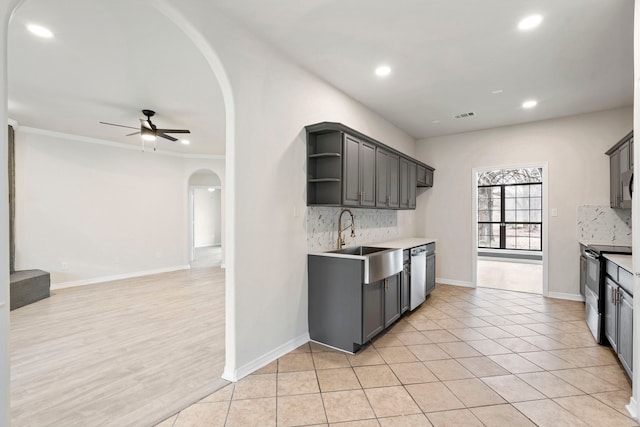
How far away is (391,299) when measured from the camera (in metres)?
3.31

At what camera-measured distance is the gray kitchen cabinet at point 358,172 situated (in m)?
3.09

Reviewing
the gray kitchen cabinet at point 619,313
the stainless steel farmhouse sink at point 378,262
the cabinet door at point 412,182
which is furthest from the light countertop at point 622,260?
the cabinet door at point 412,182

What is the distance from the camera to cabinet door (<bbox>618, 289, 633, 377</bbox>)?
223cm

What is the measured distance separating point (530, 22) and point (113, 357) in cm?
462

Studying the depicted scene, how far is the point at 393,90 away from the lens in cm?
379

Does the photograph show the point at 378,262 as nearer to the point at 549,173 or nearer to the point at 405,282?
the point at 405,282

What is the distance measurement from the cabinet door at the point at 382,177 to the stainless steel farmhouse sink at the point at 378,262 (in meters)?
0.74

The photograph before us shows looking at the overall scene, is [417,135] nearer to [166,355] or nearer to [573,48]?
[573,48]

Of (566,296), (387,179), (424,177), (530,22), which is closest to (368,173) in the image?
(387,179)

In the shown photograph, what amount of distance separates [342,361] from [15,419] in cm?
227

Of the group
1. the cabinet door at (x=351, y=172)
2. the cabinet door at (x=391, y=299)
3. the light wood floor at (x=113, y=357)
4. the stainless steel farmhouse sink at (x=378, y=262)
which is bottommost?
the light wood floor at (x=113, y=357)

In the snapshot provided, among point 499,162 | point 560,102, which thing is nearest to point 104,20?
point 560,102

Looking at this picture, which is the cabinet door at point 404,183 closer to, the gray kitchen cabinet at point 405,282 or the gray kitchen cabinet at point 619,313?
the gray kitchen cabinet at point 405,282

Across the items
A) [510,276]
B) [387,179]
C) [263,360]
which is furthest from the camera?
[510,276]
